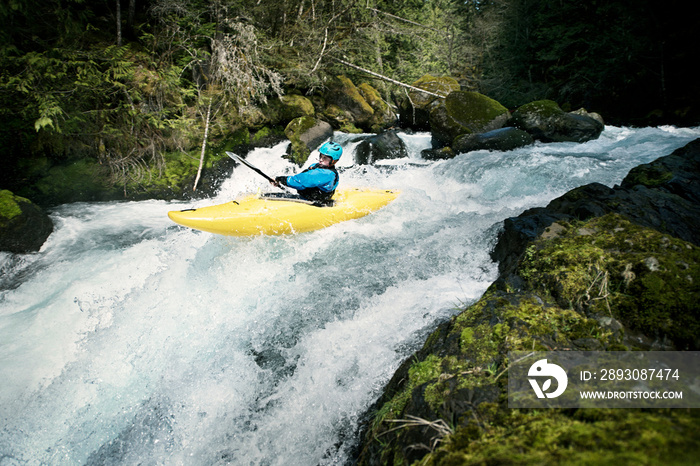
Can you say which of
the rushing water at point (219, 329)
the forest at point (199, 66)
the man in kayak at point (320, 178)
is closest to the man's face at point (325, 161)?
the man in kayak at point (320, 178)

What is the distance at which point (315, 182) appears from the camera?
4117 millimetres

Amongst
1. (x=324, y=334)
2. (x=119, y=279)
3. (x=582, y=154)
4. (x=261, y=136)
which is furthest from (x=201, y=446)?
(x=582, y=154)

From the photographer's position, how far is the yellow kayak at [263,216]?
3.66 meters

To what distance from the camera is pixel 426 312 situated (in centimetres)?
245

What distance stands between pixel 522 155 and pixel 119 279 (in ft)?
24.1

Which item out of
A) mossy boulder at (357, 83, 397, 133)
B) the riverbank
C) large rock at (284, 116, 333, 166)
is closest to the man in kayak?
the riverbank

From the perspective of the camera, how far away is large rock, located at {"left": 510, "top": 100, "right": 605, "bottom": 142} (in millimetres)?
8164

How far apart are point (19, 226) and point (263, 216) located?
3.13 metres

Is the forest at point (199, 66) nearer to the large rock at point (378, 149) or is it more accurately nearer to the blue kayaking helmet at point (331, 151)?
the large rock at point (378, 149)

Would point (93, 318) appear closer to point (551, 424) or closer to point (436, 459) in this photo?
point (436, 459)

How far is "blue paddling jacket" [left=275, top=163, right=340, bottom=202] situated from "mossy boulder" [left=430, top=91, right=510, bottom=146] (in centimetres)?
606

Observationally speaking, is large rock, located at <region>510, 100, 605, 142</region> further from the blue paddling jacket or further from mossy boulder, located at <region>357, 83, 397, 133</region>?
the blue paddling jacket

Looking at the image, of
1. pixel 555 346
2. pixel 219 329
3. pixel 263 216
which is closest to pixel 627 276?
pixel 555 346

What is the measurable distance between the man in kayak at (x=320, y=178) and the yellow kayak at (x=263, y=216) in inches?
7.3
